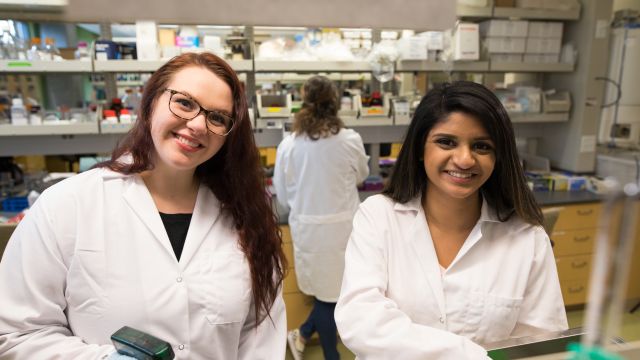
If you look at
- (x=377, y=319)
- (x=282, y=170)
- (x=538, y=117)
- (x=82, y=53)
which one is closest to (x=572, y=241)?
(x=538, y=117)

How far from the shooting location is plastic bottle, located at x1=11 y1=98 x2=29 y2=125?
2.48 metres

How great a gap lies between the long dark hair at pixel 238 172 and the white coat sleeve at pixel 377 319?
9.0 inches

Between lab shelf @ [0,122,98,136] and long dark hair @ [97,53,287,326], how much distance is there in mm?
1530

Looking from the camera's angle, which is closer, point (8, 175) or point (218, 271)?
point (218, 271)

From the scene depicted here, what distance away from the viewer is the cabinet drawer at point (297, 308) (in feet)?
9.23

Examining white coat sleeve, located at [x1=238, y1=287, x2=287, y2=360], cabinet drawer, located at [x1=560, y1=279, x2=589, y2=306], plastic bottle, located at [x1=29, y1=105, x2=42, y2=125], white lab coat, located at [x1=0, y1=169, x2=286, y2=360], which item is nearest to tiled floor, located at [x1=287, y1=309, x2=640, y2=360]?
cabinet drawer, located at [x1=560, y1=279, x2=589, y2=306]

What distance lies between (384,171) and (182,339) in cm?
263

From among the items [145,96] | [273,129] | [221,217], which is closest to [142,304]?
[221,217]

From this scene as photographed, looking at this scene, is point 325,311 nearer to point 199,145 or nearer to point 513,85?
point 199,145

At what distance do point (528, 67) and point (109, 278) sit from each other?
3157 millimetres

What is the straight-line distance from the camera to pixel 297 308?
Answer: 2834mm

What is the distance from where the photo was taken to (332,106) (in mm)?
2459

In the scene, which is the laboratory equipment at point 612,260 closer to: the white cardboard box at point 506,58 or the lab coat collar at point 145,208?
the lab coat collar at point 145,208

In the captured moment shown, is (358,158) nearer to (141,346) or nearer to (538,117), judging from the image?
(538,117)
